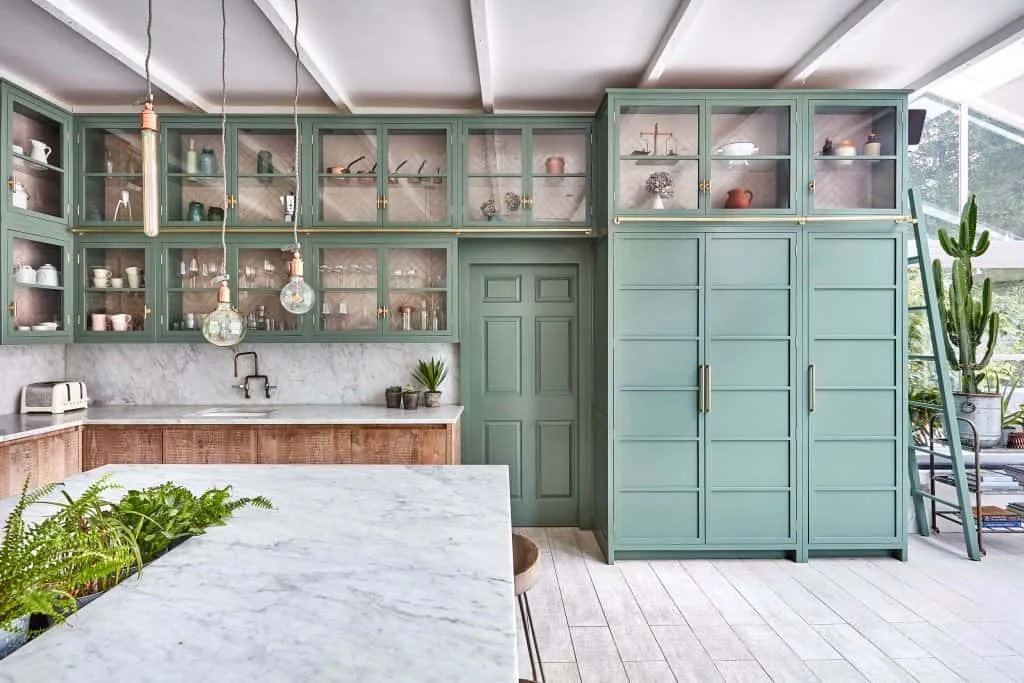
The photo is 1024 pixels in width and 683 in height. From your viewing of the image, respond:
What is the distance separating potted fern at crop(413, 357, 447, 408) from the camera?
4.15m

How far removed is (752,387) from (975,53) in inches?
85.1

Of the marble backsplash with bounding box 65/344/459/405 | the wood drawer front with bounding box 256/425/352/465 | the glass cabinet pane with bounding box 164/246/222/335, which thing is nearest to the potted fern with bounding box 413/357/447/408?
the marble backsplash with bounding box 65/344/459/405

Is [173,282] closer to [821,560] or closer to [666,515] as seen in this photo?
[666,515]

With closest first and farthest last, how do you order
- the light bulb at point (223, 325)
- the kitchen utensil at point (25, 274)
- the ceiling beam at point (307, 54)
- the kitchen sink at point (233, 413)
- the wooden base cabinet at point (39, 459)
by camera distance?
the light bulb at point (223, 325), the ceiling beam at point (307, 54), the wooden base cabinet at point (39, 459), the kitchen utensil at point (25, 274), the kitchen sink at point (233, 413)

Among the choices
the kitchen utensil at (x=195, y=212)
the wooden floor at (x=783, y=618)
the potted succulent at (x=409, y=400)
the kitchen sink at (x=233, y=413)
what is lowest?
the wooden floor at (x=783, y=618)

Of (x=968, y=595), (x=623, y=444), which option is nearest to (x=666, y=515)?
(x=623, y=444)

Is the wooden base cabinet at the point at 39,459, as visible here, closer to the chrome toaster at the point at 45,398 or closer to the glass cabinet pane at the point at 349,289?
the chrome toaster at the point at 45,398

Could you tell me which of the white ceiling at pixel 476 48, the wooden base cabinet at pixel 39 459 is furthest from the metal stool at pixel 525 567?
the wooden base cabinet at pixel 39 459

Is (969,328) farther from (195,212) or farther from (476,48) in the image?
(195,212)

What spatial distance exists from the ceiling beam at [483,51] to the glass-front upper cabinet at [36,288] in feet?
9.12

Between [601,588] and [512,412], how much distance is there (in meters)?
1.43

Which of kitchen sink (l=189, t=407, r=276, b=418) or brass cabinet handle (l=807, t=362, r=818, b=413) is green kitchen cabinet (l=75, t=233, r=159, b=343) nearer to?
kitchen sink (l=189, t=407, r=276, b=418)

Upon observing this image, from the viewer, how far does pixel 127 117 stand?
12.8ft

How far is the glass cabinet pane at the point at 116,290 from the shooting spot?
3.96 m
